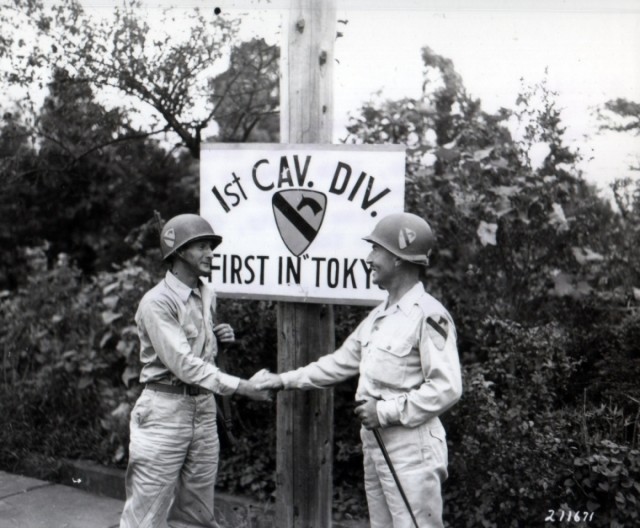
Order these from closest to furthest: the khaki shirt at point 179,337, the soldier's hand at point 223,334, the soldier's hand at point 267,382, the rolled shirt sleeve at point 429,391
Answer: the rolled shirt sleeve at point 429,391
the khaki shirt at point 179,337
the soldier's hand at point 267,382
the soldier's hand at point 223,334

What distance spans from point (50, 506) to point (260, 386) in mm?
2719

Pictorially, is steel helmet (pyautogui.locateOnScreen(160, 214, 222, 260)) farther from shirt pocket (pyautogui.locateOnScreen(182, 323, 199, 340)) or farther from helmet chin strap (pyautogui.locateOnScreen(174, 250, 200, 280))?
shirt pocket (pyautogui.locateOnScreen(182, 323, 199, 340))

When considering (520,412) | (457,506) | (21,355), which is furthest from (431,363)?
(21,355)

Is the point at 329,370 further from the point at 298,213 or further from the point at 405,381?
the point at 298,213

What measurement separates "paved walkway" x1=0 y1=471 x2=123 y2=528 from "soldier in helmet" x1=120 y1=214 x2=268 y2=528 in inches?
64.7

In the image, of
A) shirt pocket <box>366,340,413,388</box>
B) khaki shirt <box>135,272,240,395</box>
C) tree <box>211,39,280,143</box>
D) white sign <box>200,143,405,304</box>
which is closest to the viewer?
shirt pocket <box>366,340,413,388</box>

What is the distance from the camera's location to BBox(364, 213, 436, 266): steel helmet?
145 inches

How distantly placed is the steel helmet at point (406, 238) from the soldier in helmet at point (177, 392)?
0.96m

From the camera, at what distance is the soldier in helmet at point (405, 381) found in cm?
350

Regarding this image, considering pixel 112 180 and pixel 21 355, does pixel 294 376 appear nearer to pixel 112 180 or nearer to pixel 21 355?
pixel 21 355

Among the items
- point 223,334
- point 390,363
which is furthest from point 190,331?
point 390,363

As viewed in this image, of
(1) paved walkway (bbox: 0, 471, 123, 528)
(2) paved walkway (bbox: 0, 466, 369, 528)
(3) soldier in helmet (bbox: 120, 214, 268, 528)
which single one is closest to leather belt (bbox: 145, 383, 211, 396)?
(3) soldier in helmet (bbox: 120, 214, 268, 528)

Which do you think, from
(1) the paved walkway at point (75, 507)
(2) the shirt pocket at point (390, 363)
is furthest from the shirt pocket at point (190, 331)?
(1) the paved walkway at point (75, 507)

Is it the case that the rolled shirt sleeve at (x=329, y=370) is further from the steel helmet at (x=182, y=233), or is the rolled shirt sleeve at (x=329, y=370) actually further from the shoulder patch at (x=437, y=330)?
the steel helmet at (x=182, y=233)
